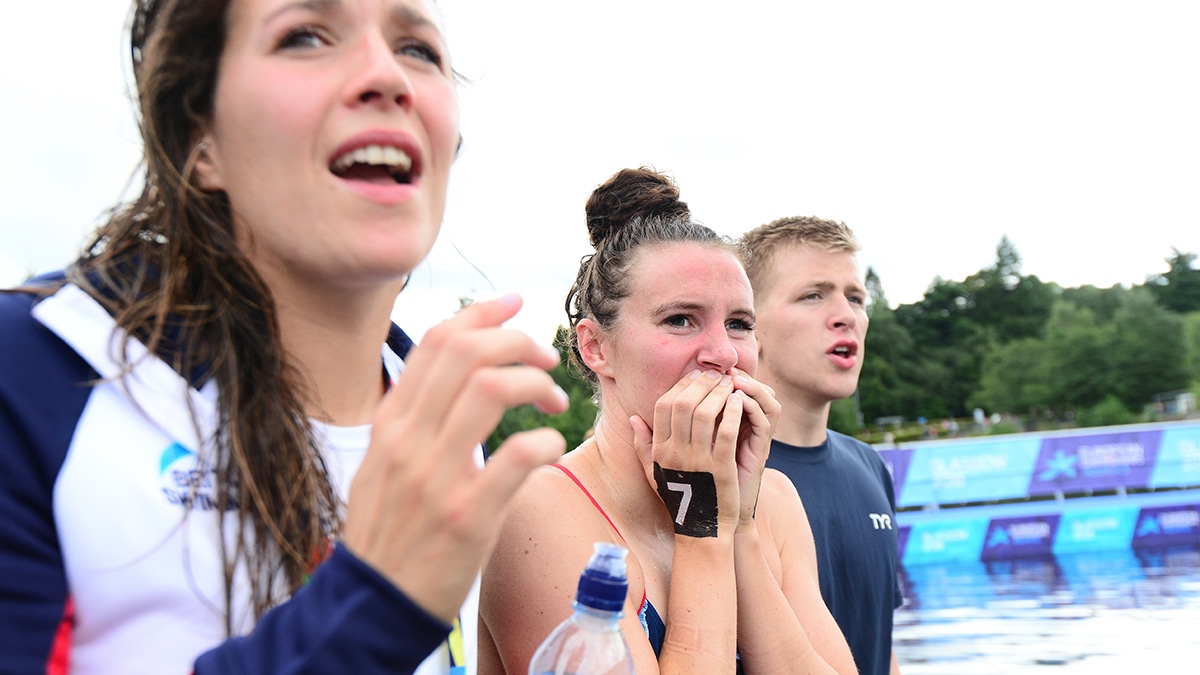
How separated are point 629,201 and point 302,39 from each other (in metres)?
1.87

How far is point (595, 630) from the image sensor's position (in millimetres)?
1286

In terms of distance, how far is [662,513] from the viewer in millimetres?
2676

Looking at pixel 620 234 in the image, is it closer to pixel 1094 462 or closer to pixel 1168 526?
pixel 1094 462

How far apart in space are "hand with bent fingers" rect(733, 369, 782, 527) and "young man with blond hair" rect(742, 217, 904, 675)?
0.94 meters

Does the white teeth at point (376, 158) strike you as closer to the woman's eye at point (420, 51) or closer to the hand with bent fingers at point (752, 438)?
the woman's eye at point (420, 51)

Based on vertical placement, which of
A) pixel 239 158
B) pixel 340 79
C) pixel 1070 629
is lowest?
pixel 1070 629

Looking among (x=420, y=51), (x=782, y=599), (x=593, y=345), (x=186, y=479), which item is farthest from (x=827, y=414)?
(x=186, y=479)

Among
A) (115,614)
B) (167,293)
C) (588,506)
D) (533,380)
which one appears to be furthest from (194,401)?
(588,506)

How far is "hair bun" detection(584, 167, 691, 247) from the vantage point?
10.0 feet

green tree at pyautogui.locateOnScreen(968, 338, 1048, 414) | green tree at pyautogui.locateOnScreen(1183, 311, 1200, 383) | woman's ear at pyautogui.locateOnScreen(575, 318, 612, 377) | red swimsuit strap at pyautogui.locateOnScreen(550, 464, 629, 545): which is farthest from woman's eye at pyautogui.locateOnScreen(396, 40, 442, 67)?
green tree at pyautogui.locateOnScreen(968, 338, 1048, 414)

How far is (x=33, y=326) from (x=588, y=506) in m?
1.45

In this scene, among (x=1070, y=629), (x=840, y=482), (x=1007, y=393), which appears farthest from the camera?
(x=1007, y=393)

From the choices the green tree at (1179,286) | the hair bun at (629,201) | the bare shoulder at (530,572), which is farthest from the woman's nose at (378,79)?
the green tree at (1179,286)

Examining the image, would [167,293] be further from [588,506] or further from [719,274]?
[719,274]
